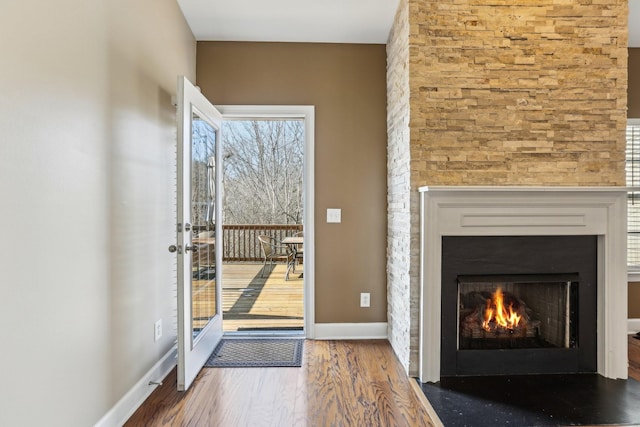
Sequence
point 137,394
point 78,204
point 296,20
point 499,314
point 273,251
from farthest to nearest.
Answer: point 273,251 < point 296,20 < point 499,314 < point 137,394 < point 78,204

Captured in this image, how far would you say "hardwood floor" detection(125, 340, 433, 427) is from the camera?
217 cm

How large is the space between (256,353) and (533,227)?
222 centimetres

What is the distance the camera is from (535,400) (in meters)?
2.35

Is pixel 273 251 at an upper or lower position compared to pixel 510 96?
lower

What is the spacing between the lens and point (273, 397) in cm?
243

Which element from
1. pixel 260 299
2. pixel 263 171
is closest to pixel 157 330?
pixel 260 299

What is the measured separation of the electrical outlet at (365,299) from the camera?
3.48 metres

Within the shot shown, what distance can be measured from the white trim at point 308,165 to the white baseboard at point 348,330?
0.26ft

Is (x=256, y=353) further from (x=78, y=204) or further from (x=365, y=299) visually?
(x=78, y=204)

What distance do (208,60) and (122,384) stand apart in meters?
2.61

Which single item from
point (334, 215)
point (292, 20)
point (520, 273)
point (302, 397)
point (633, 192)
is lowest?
point (302, 397)

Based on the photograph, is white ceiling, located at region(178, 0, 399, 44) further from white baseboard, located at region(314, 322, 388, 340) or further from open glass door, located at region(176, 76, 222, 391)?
white baseboard, located at region(314, 322, 388, 340)

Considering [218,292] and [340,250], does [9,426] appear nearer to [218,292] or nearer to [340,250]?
[218,292]

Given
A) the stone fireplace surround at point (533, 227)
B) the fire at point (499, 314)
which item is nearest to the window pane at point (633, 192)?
the stone fireplace surround at point (533, 227)
